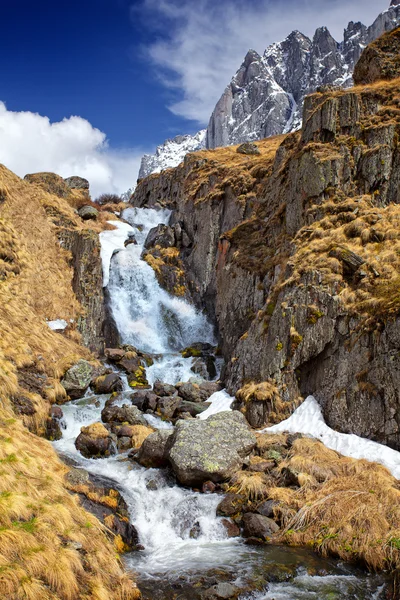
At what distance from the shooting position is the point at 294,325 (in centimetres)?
1848

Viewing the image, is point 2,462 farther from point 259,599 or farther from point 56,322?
point 56,322

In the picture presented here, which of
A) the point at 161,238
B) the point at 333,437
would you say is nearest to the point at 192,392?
the point at 333,437

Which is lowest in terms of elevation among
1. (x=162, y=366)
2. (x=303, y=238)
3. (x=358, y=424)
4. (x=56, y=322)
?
(x=358, y=424)

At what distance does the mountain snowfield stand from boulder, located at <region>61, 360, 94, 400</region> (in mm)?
138405

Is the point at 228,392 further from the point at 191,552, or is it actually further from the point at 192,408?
A: the point at 191,552

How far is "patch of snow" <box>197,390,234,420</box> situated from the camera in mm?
20297

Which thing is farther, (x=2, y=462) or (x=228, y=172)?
(x=228, y=172)

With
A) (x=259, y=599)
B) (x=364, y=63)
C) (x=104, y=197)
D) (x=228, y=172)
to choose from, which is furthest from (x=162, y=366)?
(x=104, y=197)

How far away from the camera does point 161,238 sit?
43.8m

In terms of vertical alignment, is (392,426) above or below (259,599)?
above

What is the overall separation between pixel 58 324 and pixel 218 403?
14402mm

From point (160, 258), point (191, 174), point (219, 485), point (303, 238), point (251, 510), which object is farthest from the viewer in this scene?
point (191, 174)

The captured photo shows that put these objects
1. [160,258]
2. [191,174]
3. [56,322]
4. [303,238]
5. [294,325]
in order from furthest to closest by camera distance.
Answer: [191,174], [160,258], [56,322], [303,238], [294,325]

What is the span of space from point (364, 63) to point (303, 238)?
17848mm
